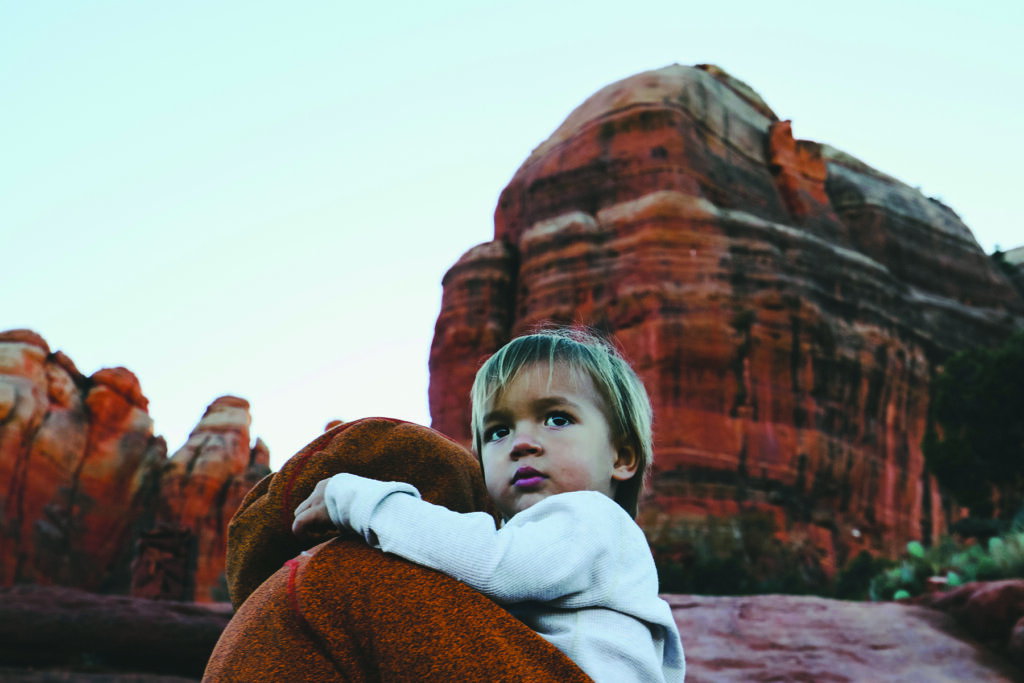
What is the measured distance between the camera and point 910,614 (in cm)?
763

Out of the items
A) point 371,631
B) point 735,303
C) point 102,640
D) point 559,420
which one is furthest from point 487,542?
point 735,303

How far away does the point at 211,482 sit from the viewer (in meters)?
31.3

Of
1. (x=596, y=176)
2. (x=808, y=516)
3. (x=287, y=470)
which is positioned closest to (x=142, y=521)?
(x=596, y=176)

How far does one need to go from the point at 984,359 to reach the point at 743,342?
5.35m

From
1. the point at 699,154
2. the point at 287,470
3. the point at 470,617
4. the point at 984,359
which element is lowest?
the point at 470,617

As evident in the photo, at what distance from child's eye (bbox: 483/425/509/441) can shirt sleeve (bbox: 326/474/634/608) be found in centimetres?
37

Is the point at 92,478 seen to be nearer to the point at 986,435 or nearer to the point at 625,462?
the point at 986,435

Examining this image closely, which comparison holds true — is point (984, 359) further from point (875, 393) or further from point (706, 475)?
point (706, 475)

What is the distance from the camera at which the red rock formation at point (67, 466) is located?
2705cm

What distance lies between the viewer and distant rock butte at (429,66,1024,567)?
22.1 metres

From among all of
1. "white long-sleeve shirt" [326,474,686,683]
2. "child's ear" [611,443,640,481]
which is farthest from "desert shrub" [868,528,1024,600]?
"white long-sleeve shirt" [326,474,686,683]

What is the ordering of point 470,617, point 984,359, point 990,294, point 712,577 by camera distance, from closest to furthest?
point 470,617
point 712,577
point 984,359
point 990,294

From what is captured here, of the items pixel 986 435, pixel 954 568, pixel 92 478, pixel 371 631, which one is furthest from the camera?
pixel 92 478

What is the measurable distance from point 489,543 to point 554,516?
6.7 inches
